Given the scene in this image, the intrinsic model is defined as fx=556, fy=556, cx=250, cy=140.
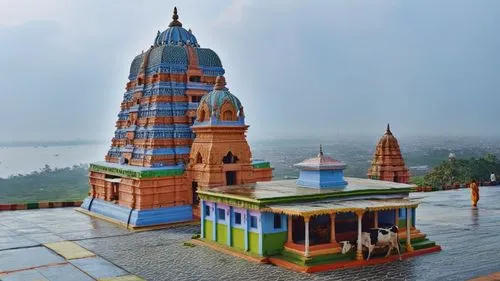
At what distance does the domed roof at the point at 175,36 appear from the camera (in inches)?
1001

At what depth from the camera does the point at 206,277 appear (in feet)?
43.4

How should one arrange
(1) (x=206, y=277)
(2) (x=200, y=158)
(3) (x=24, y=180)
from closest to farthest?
(1) (x=206, y=277) < (2) (x=200, y=158) < (3) (x=24, y=180)

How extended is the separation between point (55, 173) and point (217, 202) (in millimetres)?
104168

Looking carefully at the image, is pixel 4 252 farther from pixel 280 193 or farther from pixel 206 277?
pixel 280 193

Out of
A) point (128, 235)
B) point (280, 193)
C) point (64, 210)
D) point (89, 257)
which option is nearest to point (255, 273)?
point (280, 193)

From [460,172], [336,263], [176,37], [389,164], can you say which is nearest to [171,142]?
[176,37]

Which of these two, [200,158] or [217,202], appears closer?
[217,202]

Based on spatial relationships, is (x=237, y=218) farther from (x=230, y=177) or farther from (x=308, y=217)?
(x=230, y=177)

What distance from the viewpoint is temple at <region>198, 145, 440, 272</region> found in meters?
14.2

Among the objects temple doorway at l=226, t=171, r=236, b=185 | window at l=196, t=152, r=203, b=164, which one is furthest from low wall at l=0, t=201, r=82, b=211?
temple doorway at l=226, t=171, r=236, b=185

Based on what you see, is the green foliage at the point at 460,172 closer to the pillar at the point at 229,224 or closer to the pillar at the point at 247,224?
the pillar at the point at 229,224

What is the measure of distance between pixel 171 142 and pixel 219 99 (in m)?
3.08

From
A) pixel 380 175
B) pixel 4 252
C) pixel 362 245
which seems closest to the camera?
pixel 362 245

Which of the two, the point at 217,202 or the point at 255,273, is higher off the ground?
the point at 217,202
